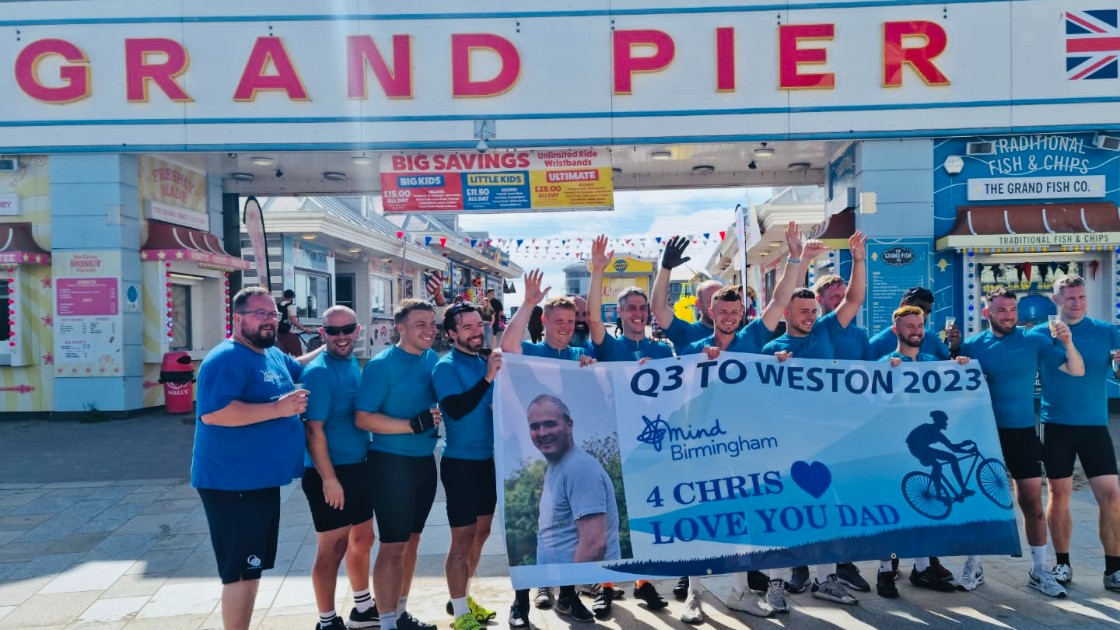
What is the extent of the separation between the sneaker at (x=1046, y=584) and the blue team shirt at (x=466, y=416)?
3.41 m

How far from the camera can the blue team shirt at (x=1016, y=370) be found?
193 inches

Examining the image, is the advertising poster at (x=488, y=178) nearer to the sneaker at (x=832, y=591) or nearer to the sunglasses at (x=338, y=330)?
the sunglasses at (x=338, y=330)

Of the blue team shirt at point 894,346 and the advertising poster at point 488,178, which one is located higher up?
the advertising poster at point 488,178

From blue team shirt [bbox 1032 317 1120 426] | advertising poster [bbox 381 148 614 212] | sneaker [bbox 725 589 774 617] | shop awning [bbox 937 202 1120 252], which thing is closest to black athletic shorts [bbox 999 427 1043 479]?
blue team shirt [bbox 1032 317 1120 426]

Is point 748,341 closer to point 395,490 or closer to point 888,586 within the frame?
point 888,586

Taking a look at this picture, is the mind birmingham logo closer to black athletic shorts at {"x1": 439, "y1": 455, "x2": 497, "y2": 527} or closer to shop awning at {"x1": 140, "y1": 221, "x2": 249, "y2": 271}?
black athletic shorts at {"x1": 439, "y1": 455, "x2": 497, "y2": 527}

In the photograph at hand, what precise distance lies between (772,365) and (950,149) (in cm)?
851

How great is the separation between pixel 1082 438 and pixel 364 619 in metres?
4.46

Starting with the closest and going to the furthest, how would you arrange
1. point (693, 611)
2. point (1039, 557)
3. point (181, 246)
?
point (693, 611) < point (1039, 557) < point (181, 246)

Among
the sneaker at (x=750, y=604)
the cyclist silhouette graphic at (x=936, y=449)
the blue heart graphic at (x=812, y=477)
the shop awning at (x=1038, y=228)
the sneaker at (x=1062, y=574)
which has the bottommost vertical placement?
the sneaker at (x=750, y=604)

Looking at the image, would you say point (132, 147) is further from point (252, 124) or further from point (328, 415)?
point (328, 415)

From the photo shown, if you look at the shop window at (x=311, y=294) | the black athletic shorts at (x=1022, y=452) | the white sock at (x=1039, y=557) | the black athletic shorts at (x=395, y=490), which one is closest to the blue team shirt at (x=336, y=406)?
the black athletic shorts at (x=395, y=490)

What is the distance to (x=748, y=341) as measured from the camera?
5.02m

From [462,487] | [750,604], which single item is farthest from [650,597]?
[462,487]
